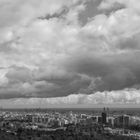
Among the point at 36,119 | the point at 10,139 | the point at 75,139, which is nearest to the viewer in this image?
the point at 10,139

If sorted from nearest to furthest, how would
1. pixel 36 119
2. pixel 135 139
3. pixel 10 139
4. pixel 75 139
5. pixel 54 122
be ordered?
pixel 10 139 < pixel 75 139 < pixel 135 139 < pixel 54 122 < pixel 36 119

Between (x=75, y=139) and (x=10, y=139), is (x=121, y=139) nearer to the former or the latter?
(x=75, y=139)

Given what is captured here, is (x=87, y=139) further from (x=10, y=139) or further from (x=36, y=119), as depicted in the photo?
(x=36, y=119)

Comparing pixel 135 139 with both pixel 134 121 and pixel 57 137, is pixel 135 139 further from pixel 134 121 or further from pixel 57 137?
pixel 134 121

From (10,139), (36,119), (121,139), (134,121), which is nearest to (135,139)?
(121,139)

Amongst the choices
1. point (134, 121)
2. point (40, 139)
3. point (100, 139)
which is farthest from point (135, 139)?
point (134, 121)

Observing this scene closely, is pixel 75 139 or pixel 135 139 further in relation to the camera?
Result: pixel 135 139

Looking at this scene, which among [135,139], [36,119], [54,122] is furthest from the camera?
[36,119]

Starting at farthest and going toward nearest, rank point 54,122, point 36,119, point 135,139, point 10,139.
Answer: point 36,119
point 54,122
point 135,139
point 10,139

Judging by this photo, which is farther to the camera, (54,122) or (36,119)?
(36,119)
